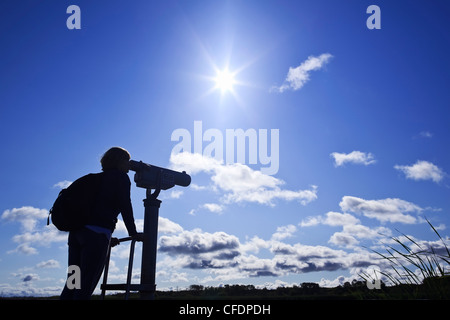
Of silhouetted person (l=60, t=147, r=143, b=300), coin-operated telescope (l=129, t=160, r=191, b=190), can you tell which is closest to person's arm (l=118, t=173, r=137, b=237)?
silhouetted person (l=60, t=147, r=143, b=300)

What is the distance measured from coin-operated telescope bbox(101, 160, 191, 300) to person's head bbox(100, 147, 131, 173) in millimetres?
984

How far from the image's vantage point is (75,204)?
3.65m

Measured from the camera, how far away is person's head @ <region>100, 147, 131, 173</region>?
413 cm

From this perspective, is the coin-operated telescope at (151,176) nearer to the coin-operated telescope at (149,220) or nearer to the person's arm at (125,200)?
the coin-operated telescope at (149,220)

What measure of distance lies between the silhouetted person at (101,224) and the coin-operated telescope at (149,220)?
0.80 metres

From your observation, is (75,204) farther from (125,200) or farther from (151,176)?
(151,176)

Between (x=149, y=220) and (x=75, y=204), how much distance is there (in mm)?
1894

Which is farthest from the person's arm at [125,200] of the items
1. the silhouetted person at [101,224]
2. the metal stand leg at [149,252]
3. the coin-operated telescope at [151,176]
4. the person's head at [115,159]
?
the coin-operated telescope at [151,176]

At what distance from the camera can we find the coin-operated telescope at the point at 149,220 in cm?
464

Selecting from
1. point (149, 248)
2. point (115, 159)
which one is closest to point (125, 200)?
point (115, 159)
